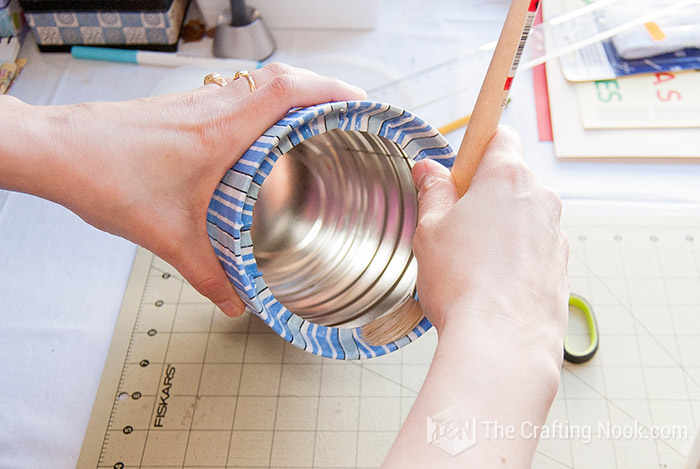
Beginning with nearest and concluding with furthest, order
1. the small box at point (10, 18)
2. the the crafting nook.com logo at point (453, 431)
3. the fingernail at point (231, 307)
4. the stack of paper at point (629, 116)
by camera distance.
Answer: the the crafting nook.com logo at point (453, 431), the fingernail at point (231, 307), the stack of paper at point (629, 116), the small box at point (10, 18)

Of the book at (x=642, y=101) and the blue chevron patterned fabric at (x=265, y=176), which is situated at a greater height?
the blue chevron patterned fabric at (x=265, y=176)

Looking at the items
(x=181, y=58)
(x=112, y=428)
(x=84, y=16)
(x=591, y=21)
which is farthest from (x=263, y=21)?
(x=112, y=428)

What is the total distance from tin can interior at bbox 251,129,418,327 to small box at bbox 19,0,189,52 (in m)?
0.39

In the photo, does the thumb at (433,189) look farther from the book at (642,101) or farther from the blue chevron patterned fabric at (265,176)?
the book at (642,101)

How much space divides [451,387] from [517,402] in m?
0.04

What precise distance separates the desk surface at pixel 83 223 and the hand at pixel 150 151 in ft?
0.78

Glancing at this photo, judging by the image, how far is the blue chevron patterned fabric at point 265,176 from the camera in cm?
57

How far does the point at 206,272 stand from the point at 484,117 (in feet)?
0.98

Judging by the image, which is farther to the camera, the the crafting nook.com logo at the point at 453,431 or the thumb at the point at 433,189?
the thumb at the point at 433,189

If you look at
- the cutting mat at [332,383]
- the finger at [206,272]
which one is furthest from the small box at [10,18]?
the finger at [206,272]

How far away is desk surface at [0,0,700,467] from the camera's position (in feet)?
2.44

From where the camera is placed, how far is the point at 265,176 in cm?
57

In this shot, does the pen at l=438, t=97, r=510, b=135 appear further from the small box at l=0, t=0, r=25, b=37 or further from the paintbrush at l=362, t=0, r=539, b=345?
the small box at l=0, t=0, r=25, b=37

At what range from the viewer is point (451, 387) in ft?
1.49
